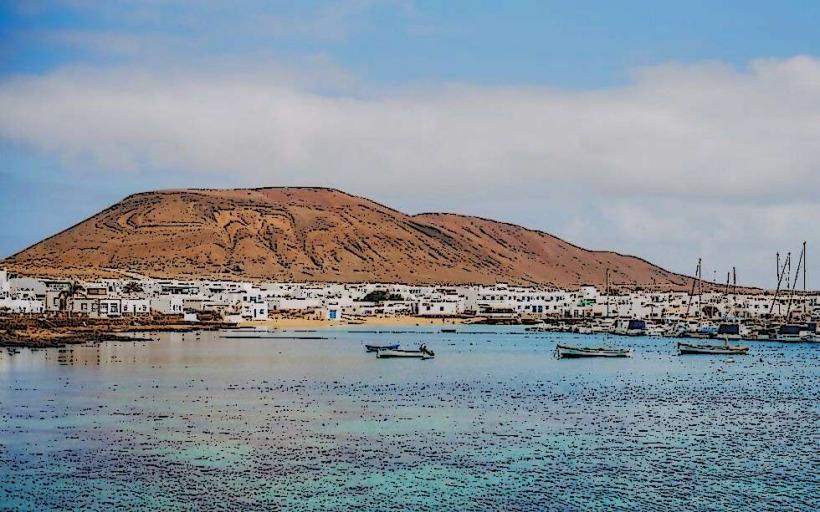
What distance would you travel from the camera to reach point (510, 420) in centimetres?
4081

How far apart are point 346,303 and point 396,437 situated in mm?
134740

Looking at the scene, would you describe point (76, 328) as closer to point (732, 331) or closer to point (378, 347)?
point (378, 347)

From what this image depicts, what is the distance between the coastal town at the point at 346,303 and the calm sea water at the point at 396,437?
2409 inches

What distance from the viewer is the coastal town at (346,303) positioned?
127875mm

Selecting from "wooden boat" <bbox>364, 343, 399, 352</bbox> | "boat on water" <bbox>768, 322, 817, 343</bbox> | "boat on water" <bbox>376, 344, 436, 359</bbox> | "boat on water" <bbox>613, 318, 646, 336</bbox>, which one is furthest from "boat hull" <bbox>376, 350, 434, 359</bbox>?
"boat on water" <bbox>613, 318, 646, 336</bbox>

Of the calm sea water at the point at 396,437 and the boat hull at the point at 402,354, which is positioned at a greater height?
the boat hull at the point at 402,354

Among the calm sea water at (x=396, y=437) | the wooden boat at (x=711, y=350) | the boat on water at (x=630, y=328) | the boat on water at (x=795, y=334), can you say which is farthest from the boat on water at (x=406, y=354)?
the boat on water at (x=630, y=328)

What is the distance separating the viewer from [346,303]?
557 ft

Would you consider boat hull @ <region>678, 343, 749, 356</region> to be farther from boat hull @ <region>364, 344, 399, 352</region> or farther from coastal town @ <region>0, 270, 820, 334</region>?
coastal town @ <region>0, 270, 820, 334</region>

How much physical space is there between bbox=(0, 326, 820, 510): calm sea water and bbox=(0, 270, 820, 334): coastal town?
61.2 m

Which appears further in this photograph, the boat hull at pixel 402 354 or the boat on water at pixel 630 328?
the boat on water at pixel 630 328

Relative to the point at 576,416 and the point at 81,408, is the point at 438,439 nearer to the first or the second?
the point at 576,416

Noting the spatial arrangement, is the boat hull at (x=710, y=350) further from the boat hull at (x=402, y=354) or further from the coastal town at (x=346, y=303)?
the coastal town at (x=346, y=303)

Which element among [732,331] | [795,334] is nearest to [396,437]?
[732,331]
